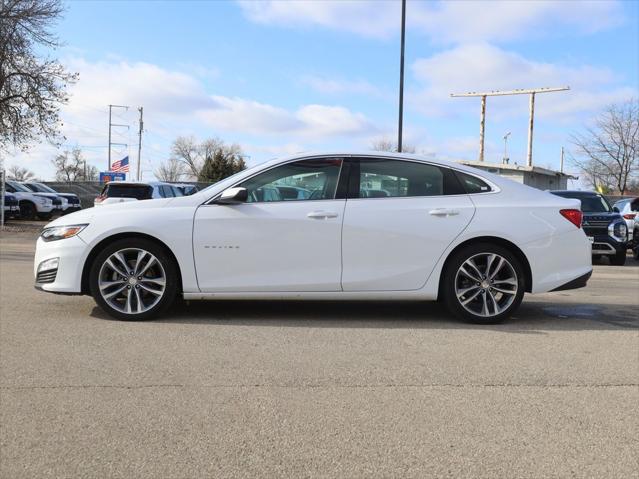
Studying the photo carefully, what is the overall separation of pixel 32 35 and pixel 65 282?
65.4 ft

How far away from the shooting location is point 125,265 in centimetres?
Result: 566

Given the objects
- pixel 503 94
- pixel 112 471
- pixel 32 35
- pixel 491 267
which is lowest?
pixel 112 471

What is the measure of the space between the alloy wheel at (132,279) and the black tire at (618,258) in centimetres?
1113

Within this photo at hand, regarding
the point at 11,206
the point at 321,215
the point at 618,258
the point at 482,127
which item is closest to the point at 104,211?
the point at 321,215

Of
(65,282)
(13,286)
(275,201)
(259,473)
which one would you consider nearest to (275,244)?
(275,201)

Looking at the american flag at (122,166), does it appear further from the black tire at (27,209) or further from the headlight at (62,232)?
the headlight at (62,232)

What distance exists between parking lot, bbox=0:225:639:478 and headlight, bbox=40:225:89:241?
76 cm

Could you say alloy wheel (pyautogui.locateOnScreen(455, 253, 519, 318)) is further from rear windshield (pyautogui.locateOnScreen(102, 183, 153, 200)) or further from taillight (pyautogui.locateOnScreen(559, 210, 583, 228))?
rear windshield (pyautogui.locateOnScreen(102, 183, 153, 200))

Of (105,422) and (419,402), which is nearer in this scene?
(105,422)

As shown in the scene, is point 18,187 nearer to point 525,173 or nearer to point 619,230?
point 619,230

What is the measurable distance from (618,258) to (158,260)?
445 inches

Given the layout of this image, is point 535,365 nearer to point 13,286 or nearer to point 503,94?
point 13,286

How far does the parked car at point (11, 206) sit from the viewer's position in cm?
2367

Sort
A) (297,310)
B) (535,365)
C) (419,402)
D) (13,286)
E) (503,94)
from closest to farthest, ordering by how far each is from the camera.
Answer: (419,402) < (535,365) < (297,310) < (13,286) < (503,94)
